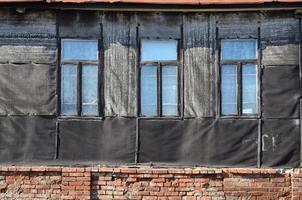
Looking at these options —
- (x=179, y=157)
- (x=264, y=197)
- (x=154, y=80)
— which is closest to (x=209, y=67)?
(x=154, y=80)

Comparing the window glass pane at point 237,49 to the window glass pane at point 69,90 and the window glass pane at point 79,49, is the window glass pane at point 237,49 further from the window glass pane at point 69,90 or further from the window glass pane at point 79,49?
the window glass pane at point 69,90

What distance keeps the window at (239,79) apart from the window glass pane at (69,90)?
278 centimetres

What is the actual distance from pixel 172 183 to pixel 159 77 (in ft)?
6.57

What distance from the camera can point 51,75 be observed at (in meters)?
11.2

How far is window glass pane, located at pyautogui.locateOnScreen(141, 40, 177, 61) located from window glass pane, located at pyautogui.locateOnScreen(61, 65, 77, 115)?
1365 mm

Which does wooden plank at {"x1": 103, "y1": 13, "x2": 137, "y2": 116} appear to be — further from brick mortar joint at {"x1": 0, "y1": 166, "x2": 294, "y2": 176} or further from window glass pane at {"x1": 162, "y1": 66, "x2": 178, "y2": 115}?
brick mortar joint at {"x1": 0, "y1": 166, "x2": 294, "y2": 176}

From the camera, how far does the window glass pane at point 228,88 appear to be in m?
11.2

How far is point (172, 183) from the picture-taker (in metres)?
10.8

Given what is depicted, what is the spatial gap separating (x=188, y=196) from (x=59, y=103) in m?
2.98

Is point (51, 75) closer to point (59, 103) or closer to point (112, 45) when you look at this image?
point (59, 103)

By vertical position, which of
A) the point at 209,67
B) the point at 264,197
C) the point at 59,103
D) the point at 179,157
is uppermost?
the point at 209,67

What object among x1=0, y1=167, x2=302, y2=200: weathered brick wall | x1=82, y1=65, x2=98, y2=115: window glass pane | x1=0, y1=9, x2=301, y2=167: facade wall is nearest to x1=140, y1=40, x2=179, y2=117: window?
x1=0, y1=9, x2=301, y2=167: facade wall

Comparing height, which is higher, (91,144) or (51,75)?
(51,75)

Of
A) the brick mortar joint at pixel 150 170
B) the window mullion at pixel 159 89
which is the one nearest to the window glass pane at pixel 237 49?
the window mullion at pixel 159 89
